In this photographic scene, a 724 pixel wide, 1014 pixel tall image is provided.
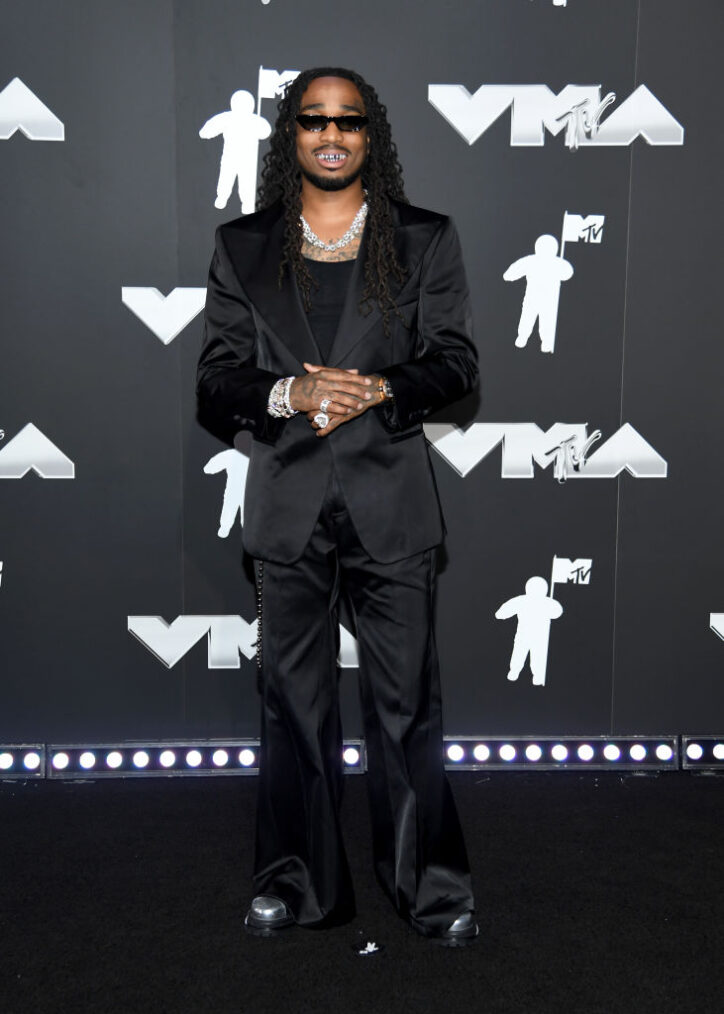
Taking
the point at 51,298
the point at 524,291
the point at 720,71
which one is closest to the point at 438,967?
the point at 524,291

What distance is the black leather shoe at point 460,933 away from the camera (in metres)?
2.40

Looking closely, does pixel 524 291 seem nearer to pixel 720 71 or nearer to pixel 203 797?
pixel 720 71

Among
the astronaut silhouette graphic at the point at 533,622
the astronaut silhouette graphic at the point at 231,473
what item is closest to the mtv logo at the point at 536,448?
the astronaut silhouette graphic at the point at 533,622

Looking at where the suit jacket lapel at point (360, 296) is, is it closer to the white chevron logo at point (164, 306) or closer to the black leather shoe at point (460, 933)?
the white chevron logo at point (164, 306)

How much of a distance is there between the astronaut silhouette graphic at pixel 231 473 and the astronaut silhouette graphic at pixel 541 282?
0.96 m

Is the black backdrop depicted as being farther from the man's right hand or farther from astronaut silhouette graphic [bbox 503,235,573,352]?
the man's right hand

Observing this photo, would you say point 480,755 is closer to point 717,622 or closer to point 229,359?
point 717,622

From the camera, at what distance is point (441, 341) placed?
2436 mm

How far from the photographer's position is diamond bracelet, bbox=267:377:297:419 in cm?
231

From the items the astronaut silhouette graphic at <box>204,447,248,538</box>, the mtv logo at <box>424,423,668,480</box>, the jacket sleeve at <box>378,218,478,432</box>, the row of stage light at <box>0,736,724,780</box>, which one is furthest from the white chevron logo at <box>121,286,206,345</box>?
the row of stage light at <box>0,736,724,780</box>

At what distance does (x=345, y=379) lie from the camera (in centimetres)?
225

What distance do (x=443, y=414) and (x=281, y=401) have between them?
1250 millimetres

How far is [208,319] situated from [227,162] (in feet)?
3.57

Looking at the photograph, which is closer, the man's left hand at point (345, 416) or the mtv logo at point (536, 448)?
the man's left hand at point (345, 416)
